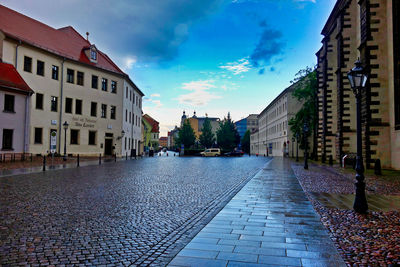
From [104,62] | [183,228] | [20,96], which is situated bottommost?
[183,228]

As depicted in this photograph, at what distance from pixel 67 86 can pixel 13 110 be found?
9414 mm

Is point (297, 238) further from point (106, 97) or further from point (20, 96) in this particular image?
point (106, 97)

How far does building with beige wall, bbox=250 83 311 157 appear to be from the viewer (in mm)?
61562

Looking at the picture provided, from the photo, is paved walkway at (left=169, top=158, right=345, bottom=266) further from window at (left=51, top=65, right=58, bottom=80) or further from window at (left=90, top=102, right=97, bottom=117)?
window at (left=90, top=102, right=97, bottom=117)

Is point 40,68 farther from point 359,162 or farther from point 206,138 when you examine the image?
point 206,138

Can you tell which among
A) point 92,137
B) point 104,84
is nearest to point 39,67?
point 104,84

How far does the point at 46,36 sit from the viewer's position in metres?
37.5

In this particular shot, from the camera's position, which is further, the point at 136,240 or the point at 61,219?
the point at 61,219

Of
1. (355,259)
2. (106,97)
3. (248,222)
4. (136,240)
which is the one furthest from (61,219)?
(106,97)

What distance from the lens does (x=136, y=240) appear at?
5.41 m

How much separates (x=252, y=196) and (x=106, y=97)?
37.1 m

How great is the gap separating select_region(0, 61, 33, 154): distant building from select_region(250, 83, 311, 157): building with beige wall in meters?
44.1

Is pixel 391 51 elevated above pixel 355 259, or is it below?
above

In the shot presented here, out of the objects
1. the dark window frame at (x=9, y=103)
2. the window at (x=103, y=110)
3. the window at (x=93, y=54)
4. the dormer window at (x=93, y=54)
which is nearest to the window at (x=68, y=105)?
the window at (x=103, y=110)
